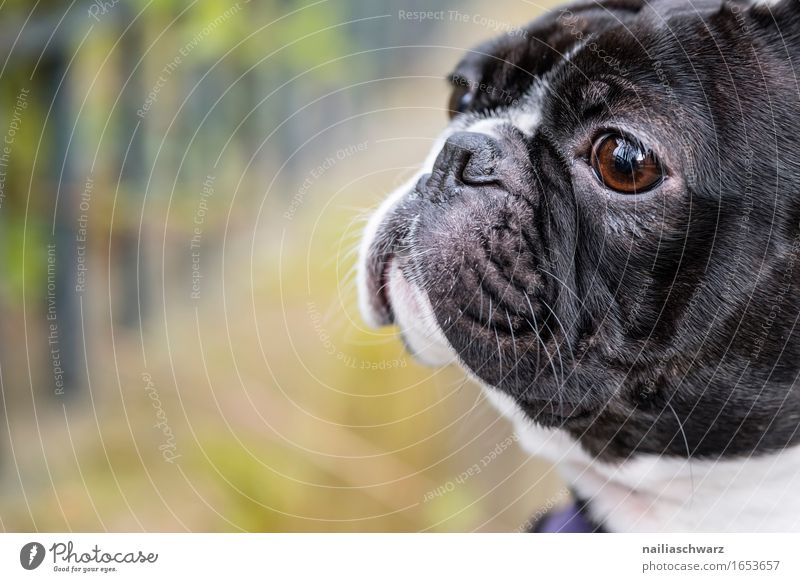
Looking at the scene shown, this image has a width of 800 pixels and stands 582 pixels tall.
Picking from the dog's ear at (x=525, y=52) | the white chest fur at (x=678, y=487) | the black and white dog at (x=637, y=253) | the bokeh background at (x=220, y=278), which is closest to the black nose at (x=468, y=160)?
the black and white dog at (x=637, y=253)

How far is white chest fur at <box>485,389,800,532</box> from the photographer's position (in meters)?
0.99

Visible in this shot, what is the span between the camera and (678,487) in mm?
1036

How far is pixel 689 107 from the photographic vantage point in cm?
85

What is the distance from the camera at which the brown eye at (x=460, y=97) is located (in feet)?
3.78

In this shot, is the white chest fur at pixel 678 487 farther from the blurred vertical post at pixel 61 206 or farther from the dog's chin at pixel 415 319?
the blurred vertical post at pixel 61 206

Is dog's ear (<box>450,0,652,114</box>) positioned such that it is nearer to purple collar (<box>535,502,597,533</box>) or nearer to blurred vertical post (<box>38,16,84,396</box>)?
purple collar (<box>535,502,597,533</box>)

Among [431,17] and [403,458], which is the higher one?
[431,17]

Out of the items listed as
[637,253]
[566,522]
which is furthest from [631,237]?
[566,522]

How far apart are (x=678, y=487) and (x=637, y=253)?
0.36 meters

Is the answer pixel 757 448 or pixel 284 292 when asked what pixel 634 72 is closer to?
pixel 757 448

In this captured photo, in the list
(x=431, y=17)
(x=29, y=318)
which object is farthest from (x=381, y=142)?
(x=29, y=318)

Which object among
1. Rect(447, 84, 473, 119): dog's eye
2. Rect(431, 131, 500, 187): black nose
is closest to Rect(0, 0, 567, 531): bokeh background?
Rect(447, 84, 473, 119): dog's eye

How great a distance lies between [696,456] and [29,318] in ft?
4.32

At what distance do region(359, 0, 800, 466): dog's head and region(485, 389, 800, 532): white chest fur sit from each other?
0.03 metres
